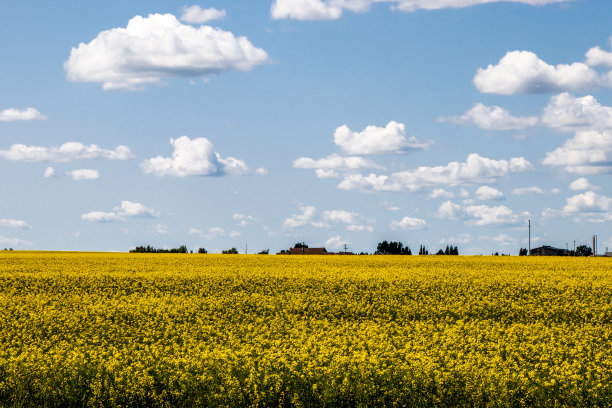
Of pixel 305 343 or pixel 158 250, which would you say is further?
pixel 158 250

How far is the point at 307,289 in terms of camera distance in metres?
29.7

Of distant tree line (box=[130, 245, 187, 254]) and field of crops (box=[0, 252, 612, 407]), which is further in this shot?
distant tree line (box=[130, 245, 187, 254])

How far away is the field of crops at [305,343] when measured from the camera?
13.4m

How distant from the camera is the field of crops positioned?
13.4 metres

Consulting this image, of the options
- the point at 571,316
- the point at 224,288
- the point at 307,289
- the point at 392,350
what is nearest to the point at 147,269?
the point at 224,288

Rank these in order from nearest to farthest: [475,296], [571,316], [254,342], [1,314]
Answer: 1. [254,342]
2. [1,314]
3. [571,316]
4. [475,296]

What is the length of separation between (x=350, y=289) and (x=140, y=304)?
9.14 m

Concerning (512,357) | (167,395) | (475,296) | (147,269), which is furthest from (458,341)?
(147,269)

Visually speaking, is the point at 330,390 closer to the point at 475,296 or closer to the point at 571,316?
the point at 571,316

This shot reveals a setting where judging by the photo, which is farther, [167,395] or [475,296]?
[475,296]

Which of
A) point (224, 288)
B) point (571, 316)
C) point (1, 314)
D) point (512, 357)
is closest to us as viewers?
point (512, 357)

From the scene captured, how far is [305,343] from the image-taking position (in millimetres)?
17109

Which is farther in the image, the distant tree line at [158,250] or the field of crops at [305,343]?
the distant tree line at [158,250]

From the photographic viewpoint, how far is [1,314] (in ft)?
74.7
